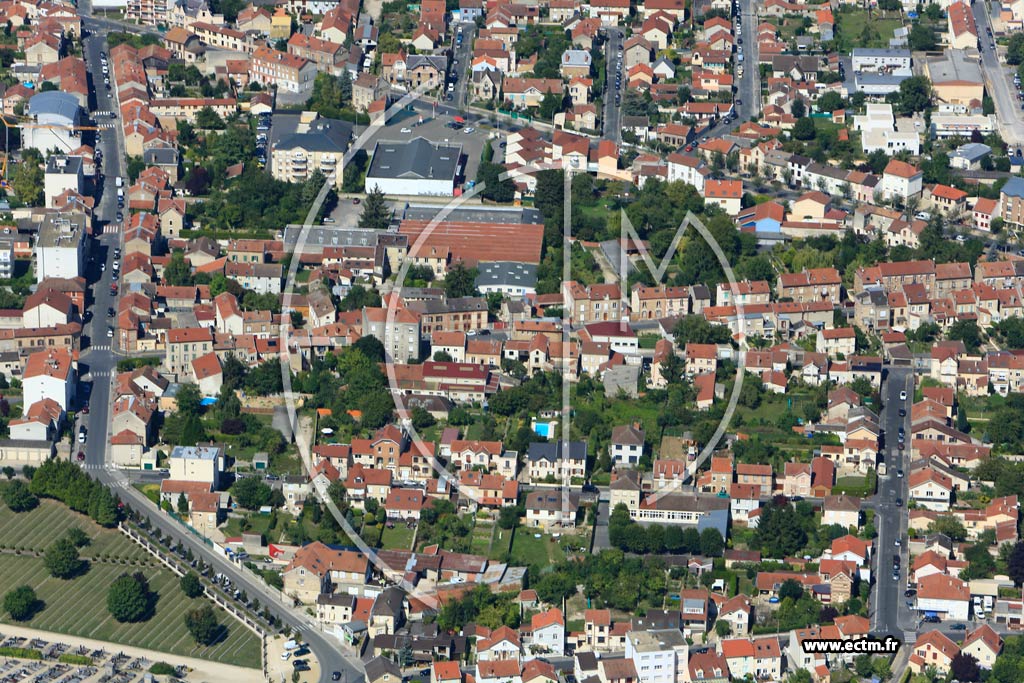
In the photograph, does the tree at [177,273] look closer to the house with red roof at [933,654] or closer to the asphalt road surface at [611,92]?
the asphalt road surface at [611,92]

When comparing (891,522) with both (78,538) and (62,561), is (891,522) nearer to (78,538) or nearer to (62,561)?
(78,538)

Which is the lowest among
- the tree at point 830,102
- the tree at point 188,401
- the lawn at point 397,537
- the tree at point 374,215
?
the lawn at point 397,537

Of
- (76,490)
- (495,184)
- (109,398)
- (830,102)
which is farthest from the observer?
(830,102)

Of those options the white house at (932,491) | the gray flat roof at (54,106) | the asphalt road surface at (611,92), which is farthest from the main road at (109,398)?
the asphalt road surface at (611,92)

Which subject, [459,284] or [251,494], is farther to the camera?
[459,284]

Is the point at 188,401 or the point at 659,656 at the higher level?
the point at 188,401

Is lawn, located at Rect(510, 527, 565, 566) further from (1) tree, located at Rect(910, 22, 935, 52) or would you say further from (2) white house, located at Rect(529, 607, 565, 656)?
(1) tree, located at Rect(910, 22, 935, 52)

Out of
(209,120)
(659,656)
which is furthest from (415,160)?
(659,656)

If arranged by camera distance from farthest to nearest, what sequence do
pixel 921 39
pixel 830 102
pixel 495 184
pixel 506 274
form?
pixel 921 39 < pixel 830 102 < pixel 495 184 < pixel 506 274
